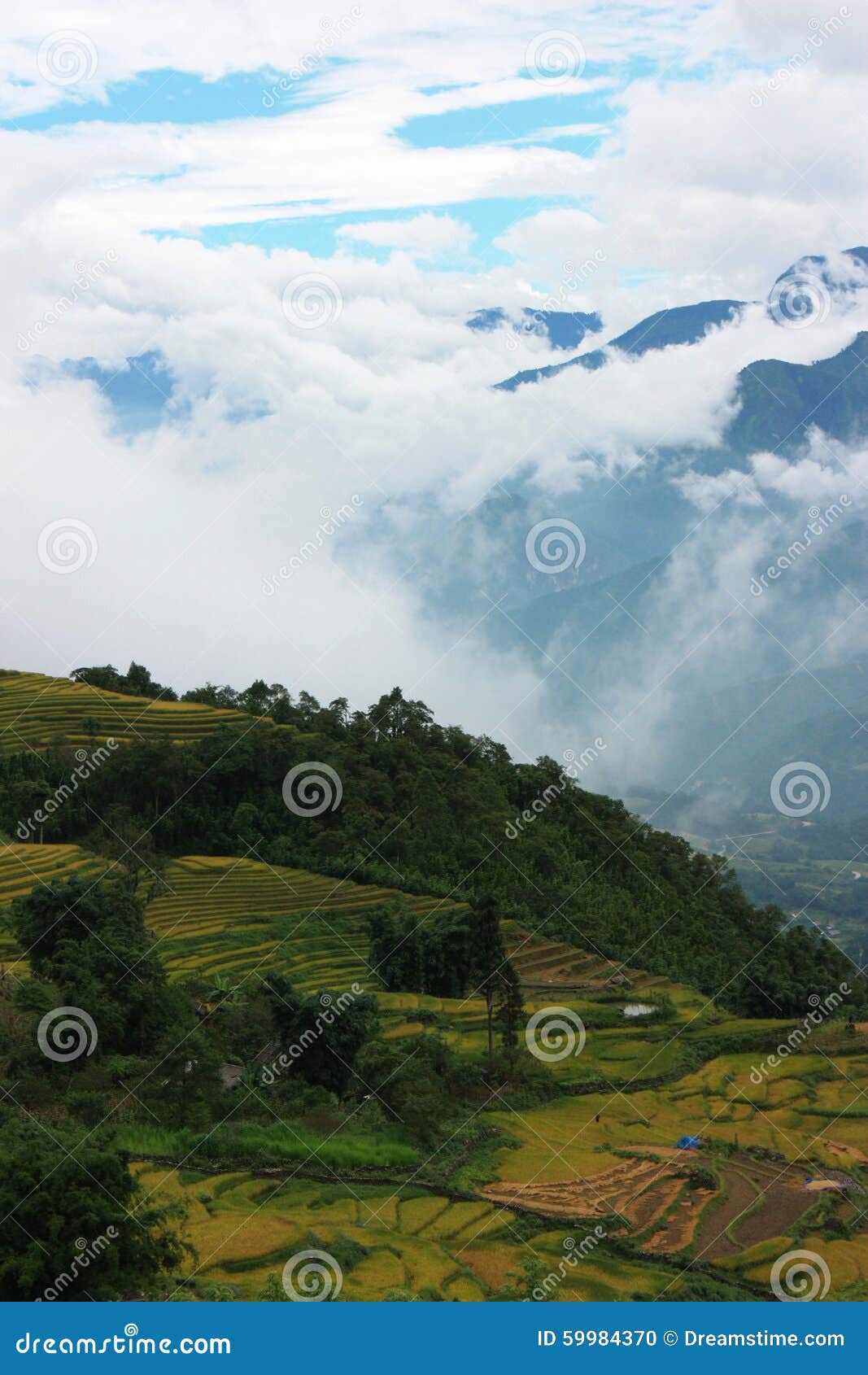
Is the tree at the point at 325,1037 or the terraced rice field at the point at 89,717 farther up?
the terraced rice field at the point at 89,717

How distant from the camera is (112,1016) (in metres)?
28.5

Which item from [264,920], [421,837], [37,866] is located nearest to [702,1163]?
[264,920]

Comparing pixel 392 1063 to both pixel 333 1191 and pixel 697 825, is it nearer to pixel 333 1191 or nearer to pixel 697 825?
pixel 333 1191

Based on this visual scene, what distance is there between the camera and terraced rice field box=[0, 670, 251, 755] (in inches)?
2165

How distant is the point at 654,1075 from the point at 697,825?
148833 millimetres

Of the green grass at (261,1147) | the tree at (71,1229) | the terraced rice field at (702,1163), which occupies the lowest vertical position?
the tree at (71,1229)

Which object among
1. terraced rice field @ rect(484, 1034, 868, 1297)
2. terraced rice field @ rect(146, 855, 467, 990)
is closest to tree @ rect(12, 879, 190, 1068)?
terraced rice field @ rect(146, 855, 467, 990)

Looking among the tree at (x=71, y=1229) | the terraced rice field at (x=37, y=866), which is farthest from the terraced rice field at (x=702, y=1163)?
the terraced rice field at (x=37, y=866)

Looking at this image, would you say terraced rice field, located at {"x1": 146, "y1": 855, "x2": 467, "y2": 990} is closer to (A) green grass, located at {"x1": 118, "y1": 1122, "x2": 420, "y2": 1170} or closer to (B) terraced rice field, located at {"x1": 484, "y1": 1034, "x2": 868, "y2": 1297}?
(B) terraced rice field, located at {"x1": 484, "y1": 1034, "x2": 868, "y2": 1297}

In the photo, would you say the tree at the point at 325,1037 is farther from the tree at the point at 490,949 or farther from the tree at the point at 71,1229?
the tree at the point at 71,1229

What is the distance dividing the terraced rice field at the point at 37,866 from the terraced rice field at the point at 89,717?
8268mm

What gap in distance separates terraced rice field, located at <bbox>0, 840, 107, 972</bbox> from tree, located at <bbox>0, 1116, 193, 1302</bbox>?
2202 cm

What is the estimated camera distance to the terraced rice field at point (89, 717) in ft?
180

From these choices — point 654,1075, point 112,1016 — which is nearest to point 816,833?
point 654,1075
